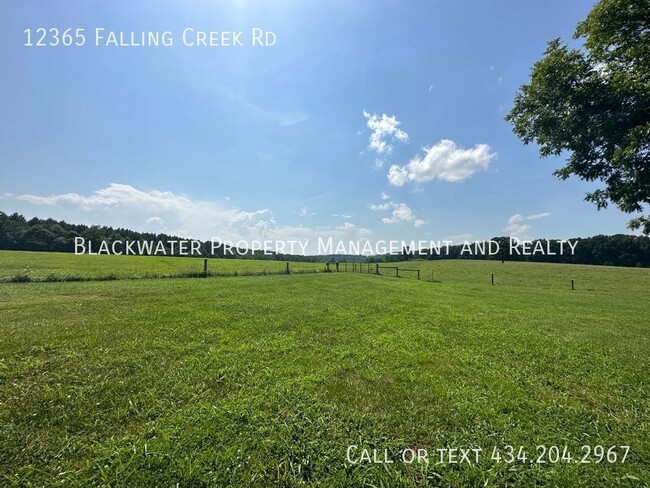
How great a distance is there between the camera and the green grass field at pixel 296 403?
238 centimetres

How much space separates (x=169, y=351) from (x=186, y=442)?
9.03 feet

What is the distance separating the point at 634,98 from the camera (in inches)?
277

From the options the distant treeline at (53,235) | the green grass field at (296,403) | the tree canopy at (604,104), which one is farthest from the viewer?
the distant treeline at (53,235)

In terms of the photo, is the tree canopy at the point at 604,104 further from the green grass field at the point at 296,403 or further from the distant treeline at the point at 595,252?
the distant treeline at the point at 595,252

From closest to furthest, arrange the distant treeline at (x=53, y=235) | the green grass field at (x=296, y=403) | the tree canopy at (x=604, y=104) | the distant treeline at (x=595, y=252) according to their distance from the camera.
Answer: the green grass field at (x=296, y=403) → the tree canopy at (x=604, y=104) → the distant treeline at (x=53, y=235) → the distant treeline at (x=595, y=252)

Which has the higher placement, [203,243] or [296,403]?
[203,243]

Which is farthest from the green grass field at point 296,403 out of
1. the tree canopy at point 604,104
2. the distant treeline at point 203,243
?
the distant treeline at point 203,243

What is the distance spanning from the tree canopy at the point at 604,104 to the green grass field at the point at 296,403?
5130 mm

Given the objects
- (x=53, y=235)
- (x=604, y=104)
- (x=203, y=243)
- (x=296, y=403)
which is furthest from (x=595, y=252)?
(x=53, y=235)

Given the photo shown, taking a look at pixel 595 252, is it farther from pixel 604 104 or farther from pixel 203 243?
pixel 203 243

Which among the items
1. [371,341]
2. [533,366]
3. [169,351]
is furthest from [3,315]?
[533,366]

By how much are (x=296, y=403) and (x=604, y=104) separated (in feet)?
38.9

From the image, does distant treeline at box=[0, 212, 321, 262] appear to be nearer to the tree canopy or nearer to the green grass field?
the green grass field

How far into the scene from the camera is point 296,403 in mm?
3398
